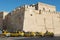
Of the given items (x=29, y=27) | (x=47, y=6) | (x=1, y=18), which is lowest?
(x=29, y=27)

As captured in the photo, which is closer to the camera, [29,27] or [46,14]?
[29,27]

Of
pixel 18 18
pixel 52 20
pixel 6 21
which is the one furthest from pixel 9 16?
pixel 52 20

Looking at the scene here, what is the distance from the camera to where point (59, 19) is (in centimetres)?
3369

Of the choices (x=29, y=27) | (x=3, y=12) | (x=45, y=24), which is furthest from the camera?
(x=3, y=12)

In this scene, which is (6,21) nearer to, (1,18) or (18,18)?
(1,18)

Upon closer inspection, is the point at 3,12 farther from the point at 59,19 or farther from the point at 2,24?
the point at 59,19

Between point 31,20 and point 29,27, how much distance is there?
1455 mm

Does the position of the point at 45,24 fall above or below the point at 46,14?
below

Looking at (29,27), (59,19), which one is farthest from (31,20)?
(59,19)

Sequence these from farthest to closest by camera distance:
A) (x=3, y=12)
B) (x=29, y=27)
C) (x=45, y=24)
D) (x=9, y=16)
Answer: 1. (x=3, y=12)
2. (x=9, y=16)
3. (x=45, y=24)
4. (x=29, y=27)

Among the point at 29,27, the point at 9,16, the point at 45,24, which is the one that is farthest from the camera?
the point at 9,16

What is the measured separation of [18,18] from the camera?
1160 inches

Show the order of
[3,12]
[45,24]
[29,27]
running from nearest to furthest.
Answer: [29,27]
[45,24]
[3,12]

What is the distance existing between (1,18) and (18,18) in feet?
25.1
